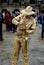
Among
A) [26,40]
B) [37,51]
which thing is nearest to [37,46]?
[37,51]

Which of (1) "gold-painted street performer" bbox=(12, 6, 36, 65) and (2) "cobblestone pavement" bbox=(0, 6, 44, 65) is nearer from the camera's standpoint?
(1) "gold-painted street performer" bbox=(12, 6, 36, 65)

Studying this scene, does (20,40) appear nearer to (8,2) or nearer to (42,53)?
(42,53)

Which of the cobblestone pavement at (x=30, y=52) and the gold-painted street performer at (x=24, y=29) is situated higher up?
the gold-painted street performer at (x=24, y=29)

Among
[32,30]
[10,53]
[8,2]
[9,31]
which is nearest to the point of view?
[32,30]

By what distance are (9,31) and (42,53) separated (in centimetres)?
986

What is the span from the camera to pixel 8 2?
4878cm

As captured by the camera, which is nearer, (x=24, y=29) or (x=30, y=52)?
(x=24, y=29)

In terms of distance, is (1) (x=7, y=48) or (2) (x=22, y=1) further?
(2) (x=22, y=1)

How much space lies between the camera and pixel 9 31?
2519 centimetres

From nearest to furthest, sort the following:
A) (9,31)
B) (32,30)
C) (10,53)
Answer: (32,30)
(10,53)
(9,31)

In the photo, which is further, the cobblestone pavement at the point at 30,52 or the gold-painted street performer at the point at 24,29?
the cobblestone pavement at the point at 30,52

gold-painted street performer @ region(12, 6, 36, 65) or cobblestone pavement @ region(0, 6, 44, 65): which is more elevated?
gold-painted street performer @ region(12, 6, 36, 65)

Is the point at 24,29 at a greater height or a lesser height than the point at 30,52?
greater

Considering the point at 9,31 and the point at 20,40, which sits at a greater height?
the point at 20,40
